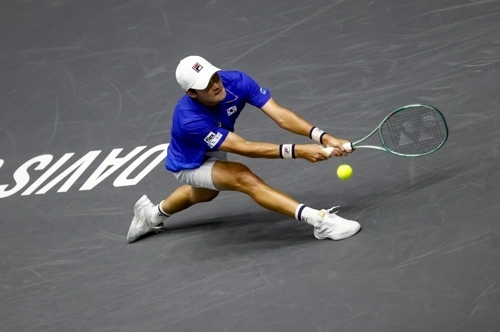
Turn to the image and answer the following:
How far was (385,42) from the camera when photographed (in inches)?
373

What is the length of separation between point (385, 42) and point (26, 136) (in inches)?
156

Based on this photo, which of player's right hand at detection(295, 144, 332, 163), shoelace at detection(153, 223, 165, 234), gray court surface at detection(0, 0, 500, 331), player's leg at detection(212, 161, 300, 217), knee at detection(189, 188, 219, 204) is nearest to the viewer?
gray court surface at detection(0, 0, 500, 331)

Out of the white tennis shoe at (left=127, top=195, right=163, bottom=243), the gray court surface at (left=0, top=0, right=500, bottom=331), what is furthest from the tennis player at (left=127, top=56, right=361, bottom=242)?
the white tennis shoe at (left=127, top=195, right=163, bottom=243)

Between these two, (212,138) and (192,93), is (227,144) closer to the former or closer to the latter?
(212,138)

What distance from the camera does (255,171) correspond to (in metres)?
8.39

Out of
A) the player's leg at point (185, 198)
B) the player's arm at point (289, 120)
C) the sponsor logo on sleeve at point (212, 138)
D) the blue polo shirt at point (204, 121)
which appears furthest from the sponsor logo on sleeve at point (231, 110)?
the player's leg at point (185, 198)

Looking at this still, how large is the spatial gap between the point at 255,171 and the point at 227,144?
1554 millimetres

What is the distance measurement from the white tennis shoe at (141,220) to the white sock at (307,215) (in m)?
1.50

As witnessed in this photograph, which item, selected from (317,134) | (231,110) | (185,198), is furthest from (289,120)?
(185,198)

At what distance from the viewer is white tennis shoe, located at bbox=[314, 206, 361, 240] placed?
6918mm

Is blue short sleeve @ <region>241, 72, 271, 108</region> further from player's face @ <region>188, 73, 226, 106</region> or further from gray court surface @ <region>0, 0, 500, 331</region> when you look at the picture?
gray court surface @ <region>0, 0, 500, 331</region>

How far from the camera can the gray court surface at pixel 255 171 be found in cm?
645

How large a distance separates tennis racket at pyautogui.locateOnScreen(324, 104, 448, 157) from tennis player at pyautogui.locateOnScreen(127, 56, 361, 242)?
45 cm

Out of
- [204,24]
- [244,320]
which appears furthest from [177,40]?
[244,320]
